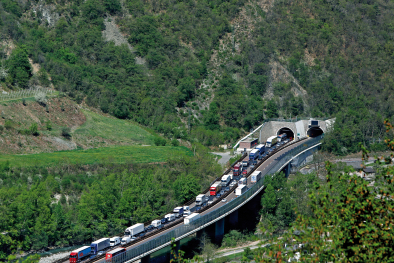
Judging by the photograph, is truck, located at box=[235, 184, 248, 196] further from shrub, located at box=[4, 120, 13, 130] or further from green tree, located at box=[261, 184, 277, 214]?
shrub, located at box=[4, 120, 13, 130]

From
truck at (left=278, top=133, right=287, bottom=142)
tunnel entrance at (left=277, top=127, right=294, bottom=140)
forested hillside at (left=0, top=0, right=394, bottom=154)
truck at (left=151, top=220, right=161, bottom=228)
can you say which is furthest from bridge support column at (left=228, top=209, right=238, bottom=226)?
tunnel entrance at (left=277, top=127, right=294, bottom=140)

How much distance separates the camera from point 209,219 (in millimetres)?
64125

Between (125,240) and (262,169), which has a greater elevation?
(262,169)

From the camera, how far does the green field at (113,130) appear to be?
100 metres

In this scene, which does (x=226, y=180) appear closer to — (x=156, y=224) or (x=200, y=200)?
(x=200, y=200)

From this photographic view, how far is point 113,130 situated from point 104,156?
17.5 metres

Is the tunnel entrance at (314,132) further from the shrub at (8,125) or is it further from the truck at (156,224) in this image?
the shrub at (8,125)

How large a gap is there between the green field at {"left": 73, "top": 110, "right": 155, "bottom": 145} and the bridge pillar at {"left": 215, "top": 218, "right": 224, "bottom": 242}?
3757 cm

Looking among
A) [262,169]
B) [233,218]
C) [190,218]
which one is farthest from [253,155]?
[190,218]

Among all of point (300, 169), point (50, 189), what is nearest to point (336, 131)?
point (300, 169)

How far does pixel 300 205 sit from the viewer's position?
244ft

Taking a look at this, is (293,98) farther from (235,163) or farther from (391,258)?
(391,258)

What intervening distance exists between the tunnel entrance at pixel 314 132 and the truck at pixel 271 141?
14.8m

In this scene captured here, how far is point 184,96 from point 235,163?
36.7 metres
